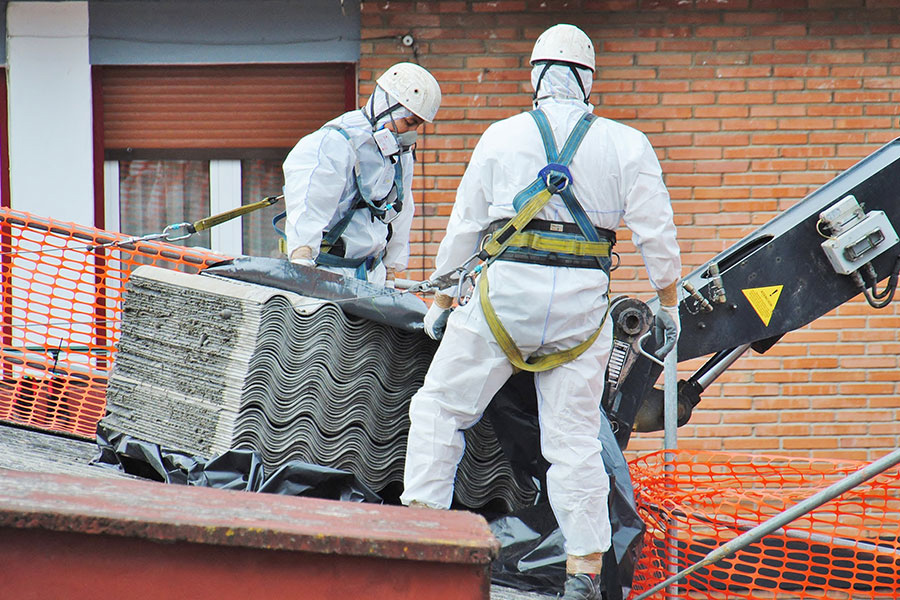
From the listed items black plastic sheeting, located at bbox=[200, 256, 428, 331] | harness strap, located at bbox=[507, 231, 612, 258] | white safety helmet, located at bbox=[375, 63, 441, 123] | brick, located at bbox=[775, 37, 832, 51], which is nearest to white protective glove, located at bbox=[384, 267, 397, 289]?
black plastic sheeting, located at bbox=[200, 256, 428, 331]

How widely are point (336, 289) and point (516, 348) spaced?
38.9 inches

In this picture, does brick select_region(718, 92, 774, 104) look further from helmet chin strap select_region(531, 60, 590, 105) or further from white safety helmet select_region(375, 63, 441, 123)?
helmet chin strap select_region(531, 60, 590, 105)

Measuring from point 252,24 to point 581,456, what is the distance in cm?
427

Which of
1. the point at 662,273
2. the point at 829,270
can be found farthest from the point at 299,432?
the point at 829,270

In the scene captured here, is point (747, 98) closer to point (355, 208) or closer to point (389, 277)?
point (389, 277)

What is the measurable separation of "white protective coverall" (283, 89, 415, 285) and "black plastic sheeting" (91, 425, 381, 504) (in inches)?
41.0

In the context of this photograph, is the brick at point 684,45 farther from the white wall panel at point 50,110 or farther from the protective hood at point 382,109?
the white wall panel at point 50,110

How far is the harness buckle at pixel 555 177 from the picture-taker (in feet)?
11.4

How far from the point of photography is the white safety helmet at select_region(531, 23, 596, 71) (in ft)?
12.1

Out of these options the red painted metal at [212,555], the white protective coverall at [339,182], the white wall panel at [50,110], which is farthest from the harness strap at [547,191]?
the white wall panel at [50,110]

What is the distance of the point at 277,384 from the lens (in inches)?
159

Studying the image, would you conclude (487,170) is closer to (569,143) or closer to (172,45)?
(569,143)

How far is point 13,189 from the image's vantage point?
661 cm

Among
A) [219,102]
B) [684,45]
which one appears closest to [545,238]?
[684,45]
